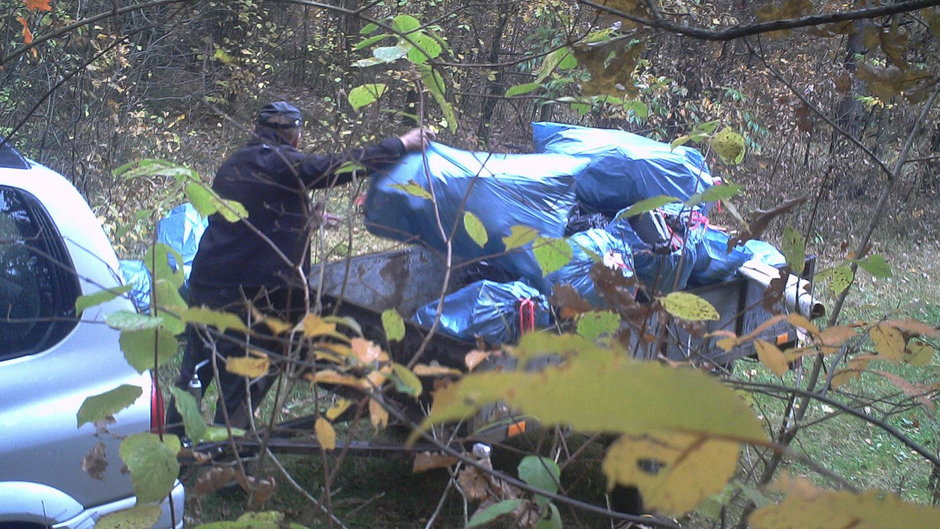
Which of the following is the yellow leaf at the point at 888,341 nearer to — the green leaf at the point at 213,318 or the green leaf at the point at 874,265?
the green leaf at the point at 874,265

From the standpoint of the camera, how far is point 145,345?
50.8 inches

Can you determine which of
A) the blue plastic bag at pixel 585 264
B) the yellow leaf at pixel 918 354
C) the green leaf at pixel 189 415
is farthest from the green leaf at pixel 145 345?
the blue plastic bag at pixel 585 264

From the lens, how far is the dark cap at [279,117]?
13.9 feet

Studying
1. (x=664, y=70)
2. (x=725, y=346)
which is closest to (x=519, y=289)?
(x=725, y=346)

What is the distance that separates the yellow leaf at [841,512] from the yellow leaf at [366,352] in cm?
70

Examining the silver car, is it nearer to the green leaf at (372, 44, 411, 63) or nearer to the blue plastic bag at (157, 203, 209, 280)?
the green leaf at (372, 44, 411, 63)

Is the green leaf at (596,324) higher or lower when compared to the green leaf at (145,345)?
lower

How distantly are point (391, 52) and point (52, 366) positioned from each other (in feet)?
4.77

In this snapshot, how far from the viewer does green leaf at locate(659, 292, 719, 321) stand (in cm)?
170

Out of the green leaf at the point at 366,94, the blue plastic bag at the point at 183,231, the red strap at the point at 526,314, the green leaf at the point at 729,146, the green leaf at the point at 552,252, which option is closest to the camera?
the green leaf at the point at 552,252

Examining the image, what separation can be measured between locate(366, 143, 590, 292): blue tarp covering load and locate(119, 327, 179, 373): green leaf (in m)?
2.50

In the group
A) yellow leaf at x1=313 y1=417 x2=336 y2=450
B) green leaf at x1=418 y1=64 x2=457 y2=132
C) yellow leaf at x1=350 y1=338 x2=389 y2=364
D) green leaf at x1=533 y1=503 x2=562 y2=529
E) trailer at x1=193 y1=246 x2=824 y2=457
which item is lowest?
trailer at x1=193 y1=246 x2=824 y2=457

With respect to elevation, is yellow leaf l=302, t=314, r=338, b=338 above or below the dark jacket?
above

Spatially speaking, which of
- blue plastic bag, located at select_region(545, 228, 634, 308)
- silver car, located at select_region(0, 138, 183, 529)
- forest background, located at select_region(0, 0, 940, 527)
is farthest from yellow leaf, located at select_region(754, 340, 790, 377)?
forest background, located at select_region(0, 0, 940, 527)
